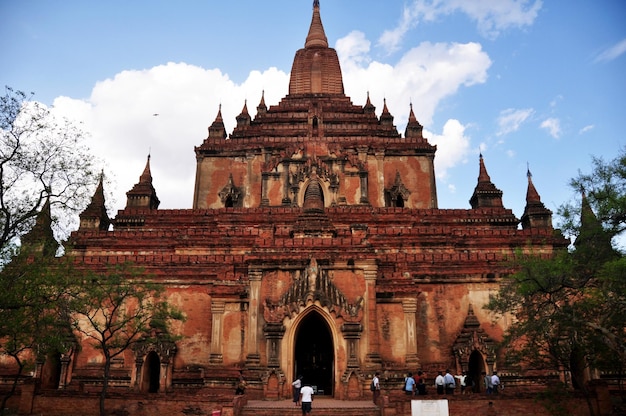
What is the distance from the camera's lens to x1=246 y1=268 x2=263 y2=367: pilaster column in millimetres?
21203

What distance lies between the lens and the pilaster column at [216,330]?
2268 centimetres

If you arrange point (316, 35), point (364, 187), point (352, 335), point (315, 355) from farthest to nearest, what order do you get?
point (316, 35)
point (364, 187)
point (315, 355)
point (352, 335)

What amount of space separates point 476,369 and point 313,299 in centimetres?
811

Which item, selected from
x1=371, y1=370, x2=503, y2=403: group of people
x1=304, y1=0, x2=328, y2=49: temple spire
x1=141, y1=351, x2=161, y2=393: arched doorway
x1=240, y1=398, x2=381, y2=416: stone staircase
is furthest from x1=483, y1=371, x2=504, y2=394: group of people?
x1=304, y1=0, x2=328, y2=49: temple spire

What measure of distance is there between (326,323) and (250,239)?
9.61 m

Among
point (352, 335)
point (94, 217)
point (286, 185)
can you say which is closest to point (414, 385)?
point (352, 335)

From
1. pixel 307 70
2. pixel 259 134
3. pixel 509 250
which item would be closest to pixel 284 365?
pixel 509 250

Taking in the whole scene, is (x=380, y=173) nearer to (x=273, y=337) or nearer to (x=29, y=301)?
(x=273, y=337)

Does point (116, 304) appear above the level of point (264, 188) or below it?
below

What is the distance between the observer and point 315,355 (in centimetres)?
2292

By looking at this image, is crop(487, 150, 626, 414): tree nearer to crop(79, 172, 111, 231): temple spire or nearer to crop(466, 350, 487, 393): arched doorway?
crop(466, 350, 487, 393): arched doorway

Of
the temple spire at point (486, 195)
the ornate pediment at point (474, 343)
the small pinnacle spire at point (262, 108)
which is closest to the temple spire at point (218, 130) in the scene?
the small pinnacle spire at point (262, 108)

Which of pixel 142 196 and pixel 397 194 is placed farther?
pixel 142 196

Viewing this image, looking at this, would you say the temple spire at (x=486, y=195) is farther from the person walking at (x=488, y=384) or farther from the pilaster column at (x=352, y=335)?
the pilaster column at (x=352, y=335)
